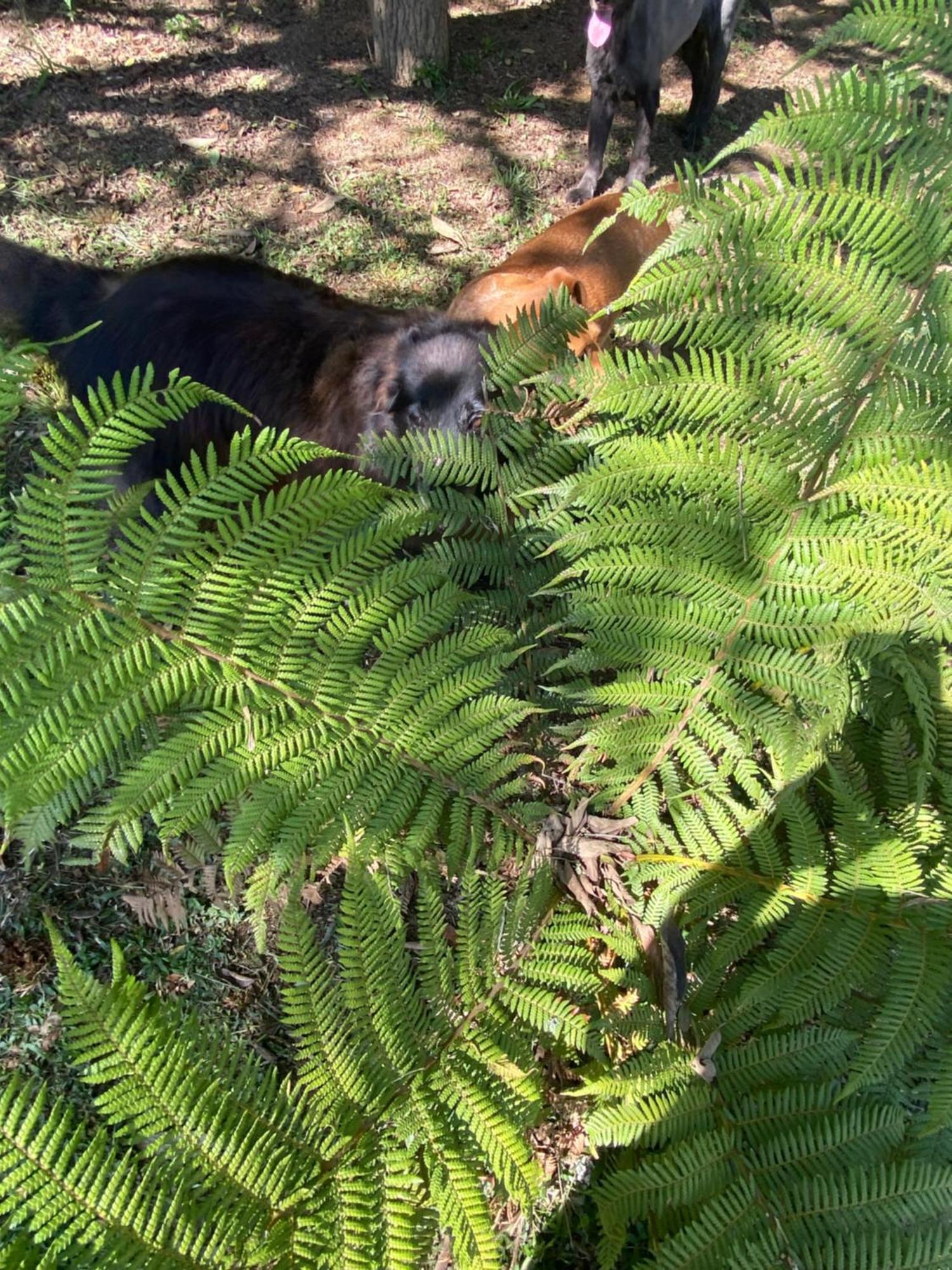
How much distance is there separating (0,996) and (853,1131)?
2.20m

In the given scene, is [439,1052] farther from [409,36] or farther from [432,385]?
[409,36]

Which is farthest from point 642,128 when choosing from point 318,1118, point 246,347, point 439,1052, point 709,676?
point 318,1118

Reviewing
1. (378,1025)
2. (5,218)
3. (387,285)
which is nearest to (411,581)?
(378,1025)

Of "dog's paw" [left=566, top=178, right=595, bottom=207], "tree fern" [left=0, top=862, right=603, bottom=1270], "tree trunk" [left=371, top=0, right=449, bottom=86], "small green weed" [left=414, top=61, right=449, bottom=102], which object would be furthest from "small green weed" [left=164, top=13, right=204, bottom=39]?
"tree fern" [left=0, top=862, right=603, bottom=1270]

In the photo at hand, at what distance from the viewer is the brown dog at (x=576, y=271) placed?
3350 millimetres

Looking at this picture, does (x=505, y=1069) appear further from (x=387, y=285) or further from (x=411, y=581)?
(x=387, y=285)

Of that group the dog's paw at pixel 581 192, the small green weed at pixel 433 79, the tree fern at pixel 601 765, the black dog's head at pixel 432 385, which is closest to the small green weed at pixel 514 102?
the small green weed at pixel 433 79

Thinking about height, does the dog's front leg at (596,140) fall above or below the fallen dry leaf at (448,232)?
above

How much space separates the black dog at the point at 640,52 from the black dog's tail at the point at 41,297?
3.02m

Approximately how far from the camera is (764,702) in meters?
1.91

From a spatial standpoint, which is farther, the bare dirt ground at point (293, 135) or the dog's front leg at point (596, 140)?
the dog's front leg at point (596, 140)

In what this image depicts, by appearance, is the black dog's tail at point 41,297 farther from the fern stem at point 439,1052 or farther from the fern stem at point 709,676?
the fern stem at point 439,1052

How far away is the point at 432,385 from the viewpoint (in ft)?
9.81

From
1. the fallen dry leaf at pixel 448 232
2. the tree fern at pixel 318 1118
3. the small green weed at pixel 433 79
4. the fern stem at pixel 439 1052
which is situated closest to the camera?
the tree fern at pixel 318 1118
